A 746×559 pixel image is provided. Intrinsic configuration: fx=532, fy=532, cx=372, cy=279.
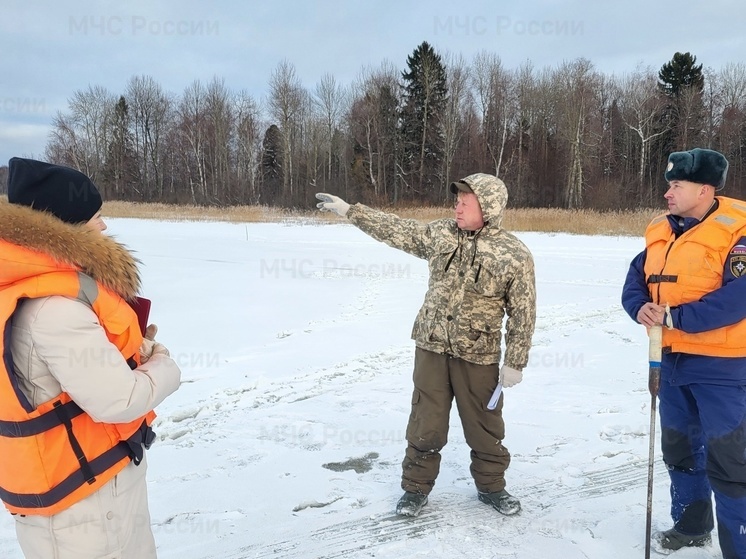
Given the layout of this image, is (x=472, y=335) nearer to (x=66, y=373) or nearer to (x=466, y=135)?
(x=66, y=373)

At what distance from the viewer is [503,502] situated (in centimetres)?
310

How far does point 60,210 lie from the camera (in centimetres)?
168

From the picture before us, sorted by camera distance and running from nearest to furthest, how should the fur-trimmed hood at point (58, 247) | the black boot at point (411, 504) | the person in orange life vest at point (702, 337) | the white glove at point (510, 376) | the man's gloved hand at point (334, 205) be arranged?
the fur-trimmed hood at point (58, 247), the person in orange life vest at point (702, 337), the white glove at point (510, 376), the black boot at point (411, 504), the man's gloved hand at point (334, 205)

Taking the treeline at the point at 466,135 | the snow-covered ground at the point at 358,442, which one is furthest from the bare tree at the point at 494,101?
the snow-covered ground at the point at 358,442

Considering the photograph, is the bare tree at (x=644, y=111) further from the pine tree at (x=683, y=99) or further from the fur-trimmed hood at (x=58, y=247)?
the fur-trimmed hood at (x=58, y=247)

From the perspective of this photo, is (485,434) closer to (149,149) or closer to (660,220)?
(660,220)

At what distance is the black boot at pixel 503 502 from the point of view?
308 cm

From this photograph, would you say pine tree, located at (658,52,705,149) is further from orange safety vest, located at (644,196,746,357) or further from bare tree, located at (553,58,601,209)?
orange safety vest, located at (644,196,746,357)

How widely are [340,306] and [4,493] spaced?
704cm

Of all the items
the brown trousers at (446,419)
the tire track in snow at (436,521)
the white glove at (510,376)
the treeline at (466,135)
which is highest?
the treeline at (466,135)

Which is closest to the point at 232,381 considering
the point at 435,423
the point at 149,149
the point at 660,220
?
the point at 435,423

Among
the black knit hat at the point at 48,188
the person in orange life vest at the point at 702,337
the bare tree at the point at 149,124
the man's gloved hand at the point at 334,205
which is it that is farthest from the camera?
the bare tree at the point at 149,124

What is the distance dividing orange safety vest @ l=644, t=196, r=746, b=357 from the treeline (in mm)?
Answer: 32965

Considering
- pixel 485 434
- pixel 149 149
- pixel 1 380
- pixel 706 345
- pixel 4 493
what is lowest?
pixel 485 434
